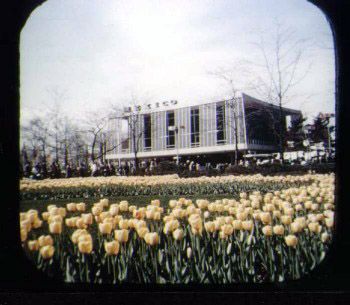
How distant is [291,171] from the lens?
213cm

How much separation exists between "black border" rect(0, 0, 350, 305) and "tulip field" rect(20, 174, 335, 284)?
0.05 m

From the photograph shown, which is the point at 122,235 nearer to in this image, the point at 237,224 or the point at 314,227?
the point at 237,224

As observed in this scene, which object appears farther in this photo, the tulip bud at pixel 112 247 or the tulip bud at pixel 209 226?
the tulip bud at pixel 209 226

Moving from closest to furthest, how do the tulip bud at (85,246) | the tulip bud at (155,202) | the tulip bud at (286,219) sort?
1. the tulip bud at (85,246)
2. the tulip bud at (286,219)
3. the tulip bud at (155,202)

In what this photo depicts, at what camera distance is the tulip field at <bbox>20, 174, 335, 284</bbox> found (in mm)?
1867

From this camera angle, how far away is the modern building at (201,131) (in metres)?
1.90

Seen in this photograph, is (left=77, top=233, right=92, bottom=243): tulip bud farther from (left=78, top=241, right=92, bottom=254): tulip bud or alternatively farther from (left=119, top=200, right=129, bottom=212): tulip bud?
(left=119, top=200, right=129, bottom=212): tulip bud

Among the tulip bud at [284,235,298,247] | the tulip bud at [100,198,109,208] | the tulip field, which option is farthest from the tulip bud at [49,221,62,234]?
the tulip bud at [284,235,298,247]

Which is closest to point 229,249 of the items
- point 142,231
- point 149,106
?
point 142,231

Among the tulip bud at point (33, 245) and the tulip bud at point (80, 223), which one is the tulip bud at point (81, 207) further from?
the tulip bud at point (33, 245)

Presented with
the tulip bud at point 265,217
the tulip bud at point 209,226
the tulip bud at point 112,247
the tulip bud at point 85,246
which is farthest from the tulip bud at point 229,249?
the tulip bud at point 85,246

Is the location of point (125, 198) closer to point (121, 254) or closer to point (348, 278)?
point (121, 254)

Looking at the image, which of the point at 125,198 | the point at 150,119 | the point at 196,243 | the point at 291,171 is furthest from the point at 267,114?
the point at 125,198

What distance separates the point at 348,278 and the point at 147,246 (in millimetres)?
1106
